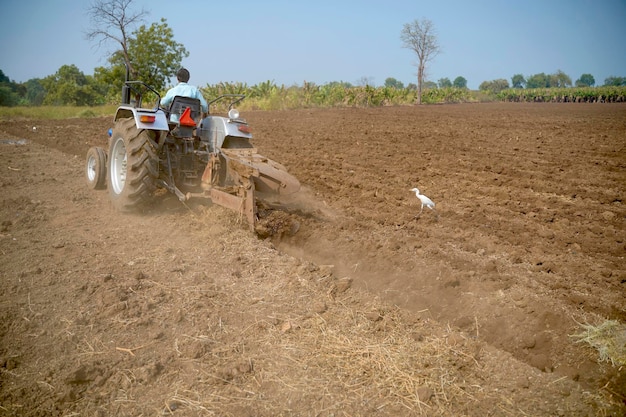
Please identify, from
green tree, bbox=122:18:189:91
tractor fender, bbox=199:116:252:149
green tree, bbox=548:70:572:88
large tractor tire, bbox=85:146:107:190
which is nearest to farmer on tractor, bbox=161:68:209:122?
tractor fender, bbox=199:116:252:149

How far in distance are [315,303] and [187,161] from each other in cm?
299

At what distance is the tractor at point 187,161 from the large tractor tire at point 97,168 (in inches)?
20.2

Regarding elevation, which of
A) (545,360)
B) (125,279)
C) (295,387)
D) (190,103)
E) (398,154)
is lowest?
(545,360)

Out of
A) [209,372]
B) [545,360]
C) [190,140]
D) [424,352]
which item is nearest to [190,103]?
[190,140]

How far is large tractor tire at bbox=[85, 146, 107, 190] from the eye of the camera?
20.6 feet

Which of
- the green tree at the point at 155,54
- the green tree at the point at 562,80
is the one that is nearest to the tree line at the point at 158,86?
the green tree at the point at 155,54

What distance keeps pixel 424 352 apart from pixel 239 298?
1.48 meters

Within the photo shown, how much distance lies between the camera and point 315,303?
3.42 meters

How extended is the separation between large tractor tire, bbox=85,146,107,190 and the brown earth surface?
17cm

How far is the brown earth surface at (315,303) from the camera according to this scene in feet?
7.98

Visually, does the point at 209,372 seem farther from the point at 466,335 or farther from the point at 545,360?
the point at 545,360

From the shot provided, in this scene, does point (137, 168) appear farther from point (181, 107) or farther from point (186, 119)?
point (181, 107)

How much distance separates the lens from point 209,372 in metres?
2.55

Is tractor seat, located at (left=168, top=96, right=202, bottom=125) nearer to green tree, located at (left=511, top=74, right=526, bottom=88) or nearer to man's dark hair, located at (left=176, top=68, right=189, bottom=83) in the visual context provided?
man's dark hair, located at (left=176, top=68, right=189, bottom=83)
